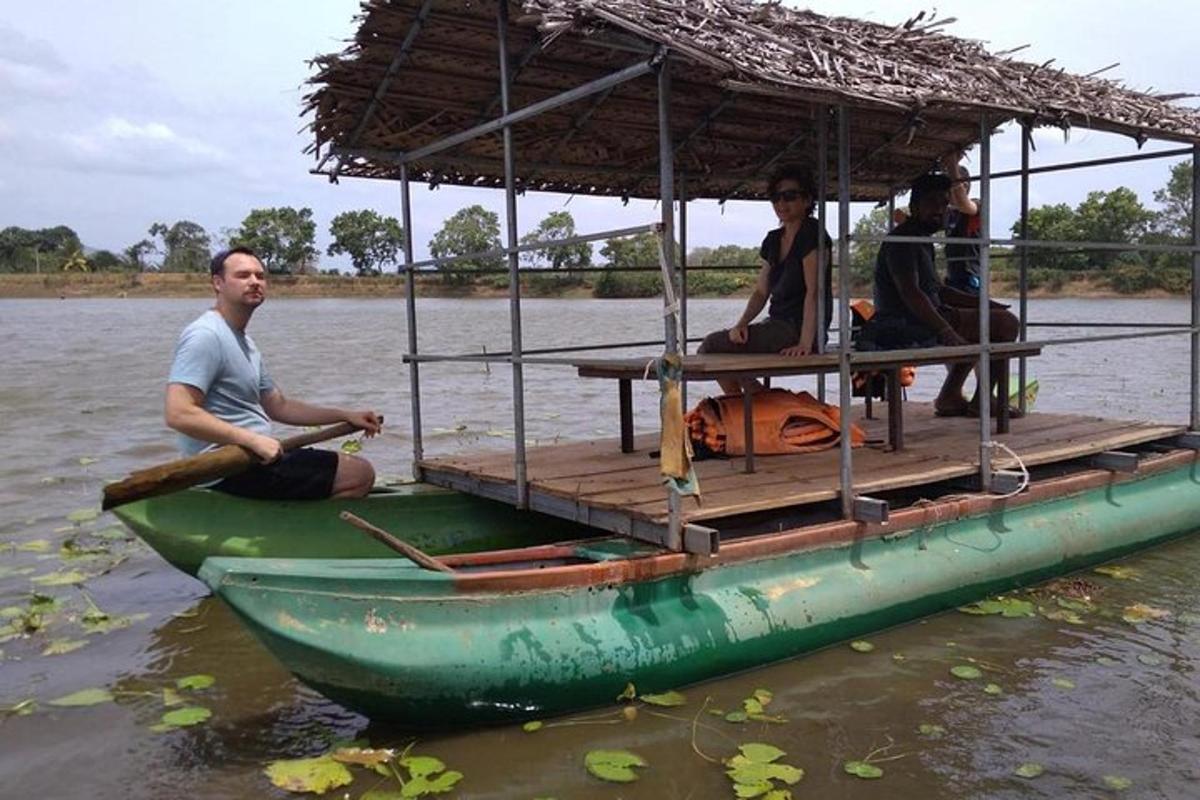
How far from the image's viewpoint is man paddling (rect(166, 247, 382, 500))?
448 centimetres

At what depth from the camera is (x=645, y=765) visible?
364 cm

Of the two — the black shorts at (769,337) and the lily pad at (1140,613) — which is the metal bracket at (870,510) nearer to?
the black shorts at (769,337)

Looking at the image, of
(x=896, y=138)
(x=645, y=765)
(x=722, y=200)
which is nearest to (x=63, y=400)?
(x=722, y=200)

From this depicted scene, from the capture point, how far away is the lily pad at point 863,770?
141 inches

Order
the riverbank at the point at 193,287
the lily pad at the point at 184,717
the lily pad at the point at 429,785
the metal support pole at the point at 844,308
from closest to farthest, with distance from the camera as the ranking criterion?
1. the lily pad at the point at 429,785
2. the lily pad at the point at 184,717
3. the metal support pole at the point at 844,308
4. the riverbank at the point at 193,287

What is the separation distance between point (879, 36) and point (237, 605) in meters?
4.36

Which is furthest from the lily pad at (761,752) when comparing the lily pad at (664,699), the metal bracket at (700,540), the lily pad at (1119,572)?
the lily pad at (1119,572)

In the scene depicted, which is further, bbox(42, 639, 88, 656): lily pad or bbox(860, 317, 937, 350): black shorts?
bbox(860, 317, 937, 350): black shorts

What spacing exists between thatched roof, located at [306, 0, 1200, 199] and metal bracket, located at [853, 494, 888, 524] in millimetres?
1819

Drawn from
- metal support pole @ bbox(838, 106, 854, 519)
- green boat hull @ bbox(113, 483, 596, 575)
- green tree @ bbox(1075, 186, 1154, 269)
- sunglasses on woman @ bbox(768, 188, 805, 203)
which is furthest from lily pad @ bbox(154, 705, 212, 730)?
green tree @ bbox(1075, 186, 1154, 269)

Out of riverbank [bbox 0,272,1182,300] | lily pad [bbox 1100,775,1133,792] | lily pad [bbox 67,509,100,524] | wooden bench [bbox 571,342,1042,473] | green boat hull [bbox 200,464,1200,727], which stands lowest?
lily pad [bbox 1100,775,1133,792]

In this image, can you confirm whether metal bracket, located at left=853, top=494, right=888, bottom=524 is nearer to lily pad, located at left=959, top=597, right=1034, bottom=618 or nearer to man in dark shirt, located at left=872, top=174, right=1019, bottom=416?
lily pad, located at left=959, top=597, right=1034, bottom=618

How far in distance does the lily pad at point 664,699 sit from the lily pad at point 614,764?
1.11 feet

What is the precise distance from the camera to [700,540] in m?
4.04
